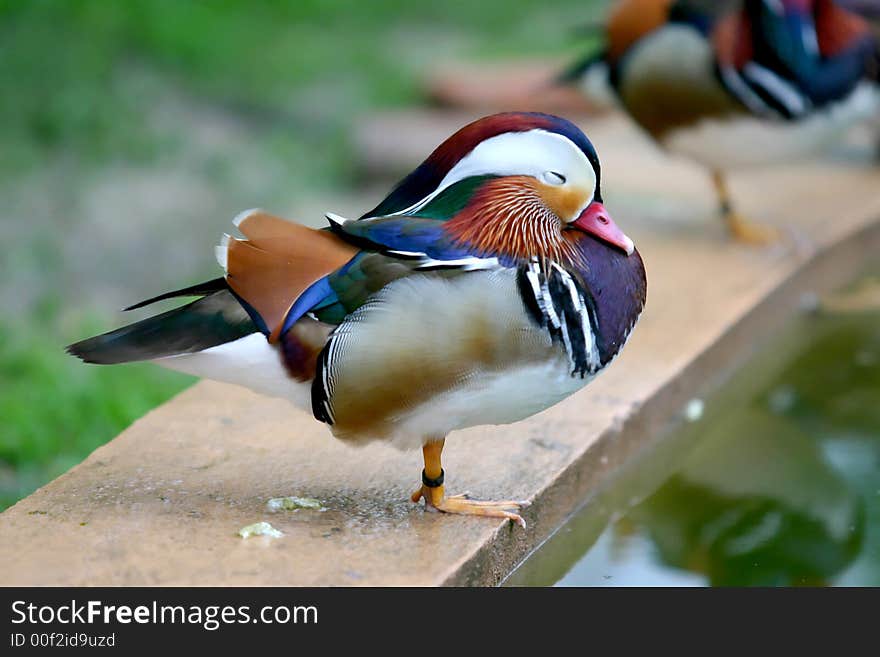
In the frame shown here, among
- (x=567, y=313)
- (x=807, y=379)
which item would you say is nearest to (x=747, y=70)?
(x=807, y=379)

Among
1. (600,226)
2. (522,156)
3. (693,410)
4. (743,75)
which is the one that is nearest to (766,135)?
(743,75)

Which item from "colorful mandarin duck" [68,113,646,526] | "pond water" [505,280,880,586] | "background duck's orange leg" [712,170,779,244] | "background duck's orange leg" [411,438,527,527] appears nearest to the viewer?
"colorful mandarin duck" [68,113,646,526]

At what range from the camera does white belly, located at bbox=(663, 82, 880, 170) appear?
4.52m

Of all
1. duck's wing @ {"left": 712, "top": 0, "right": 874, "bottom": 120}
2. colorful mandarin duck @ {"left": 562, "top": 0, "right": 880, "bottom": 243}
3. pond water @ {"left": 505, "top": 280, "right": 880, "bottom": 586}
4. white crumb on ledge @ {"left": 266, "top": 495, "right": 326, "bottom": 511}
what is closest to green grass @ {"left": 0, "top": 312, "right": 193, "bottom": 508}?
white crumb on ledge @ {"left": 266, "top": 495, "right": 326, "bottom": 511}

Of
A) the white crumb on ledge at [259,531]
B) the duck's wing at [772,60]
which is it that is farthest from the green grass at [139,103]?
the duck's wing at [772,60]

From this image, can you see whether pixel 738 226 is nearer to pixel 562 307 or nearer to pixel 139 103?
pixel 562 307

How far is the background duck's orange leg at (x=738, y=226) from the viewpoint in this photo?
464 centimetres

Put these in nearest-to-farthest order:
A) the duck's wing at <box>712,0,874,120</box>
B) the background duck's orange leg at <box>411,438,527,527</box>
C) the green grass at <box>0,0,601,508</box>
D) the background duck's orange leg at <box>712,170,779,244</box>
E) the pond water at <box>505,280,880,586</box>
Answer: the background duck's orange leg at <box>411,438,527,527</box> < the pond water at <box>505,280,880,586</box> < the green grass at <box>0,0,601,508</box> < the duck's wing at <box>712,0,874,120</box> < the background duck's orange leg at <box>712,170,779,244</box>

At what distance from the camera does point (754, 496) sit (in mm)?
3236

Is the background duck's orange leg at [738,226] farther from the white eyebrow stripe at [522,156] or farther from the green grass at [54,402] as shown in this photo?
the white eyebrow stripe at [522,156]

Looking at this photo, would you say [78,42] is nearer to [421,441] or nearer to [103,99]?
[103,99]

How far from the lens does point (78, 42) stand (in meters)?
6.90

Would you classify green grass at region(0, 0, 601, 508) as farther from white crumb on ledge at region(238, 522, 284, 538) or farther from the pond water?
the pond water

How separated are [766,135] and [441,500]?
2.38 meters
